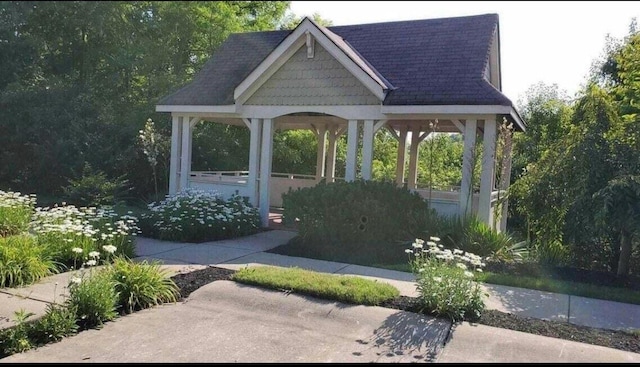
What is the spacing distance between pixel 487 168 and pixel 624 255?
2.93 metres

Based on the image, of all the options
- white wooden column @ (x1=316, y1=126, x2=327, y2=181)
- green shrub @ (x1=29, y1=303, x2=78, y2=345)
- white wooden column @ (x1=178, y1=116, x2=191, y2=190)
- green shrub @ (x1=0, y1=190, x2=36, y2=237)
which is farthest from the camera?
white wooden column @ (x1=316, y1=126, x2=327, y2=181)

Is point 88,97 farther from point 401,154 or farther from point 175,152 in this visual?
point 401,154

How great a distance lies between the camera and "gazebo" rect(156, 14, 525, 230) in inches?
391

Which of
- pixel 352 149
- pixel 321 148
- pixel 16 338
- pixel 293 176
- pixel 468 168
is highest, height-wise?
pixel 321 148

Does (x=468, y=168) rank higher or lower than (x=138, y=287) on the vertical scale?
higher

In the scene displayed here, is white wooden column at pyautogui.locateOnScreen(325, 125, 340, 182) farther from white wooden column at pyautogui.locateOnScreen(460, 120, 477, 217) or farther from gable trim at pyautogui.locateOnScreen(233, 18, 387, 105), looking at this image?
white wooden column at pyautogui.locateOnScreen(460, 120, 477, 217)

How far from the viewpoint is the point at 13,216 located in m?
8.77

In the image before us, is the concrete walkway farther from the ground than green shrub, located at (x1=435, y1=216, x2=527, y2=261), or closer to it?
closer to it

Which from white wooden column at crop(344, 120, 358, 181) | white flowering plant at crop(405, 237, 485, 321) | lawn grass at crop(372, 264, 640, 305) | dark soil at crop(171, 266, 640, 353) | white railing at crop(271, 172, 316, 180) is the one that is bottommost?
dark soil at crop(171, 266, 640, 353)

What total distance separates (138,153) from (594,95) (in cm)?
1293

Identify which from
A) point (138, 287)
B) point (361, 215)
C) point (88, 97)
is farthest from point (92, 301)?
point (88, 97)

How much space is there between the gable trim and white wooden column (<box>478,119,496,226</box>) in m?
2.19

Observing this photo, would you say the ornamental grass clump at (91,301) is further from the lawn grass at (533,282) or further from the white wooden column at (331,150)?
the white wooden column at (331,150)

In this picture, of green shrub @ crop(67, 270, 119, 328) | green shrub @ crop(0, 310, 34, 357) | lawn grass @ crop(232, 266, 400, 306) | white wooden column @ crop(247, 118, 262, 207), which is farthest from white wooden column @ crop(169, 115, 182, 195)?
green shrub @ crop(0, 310, 34, 357)
